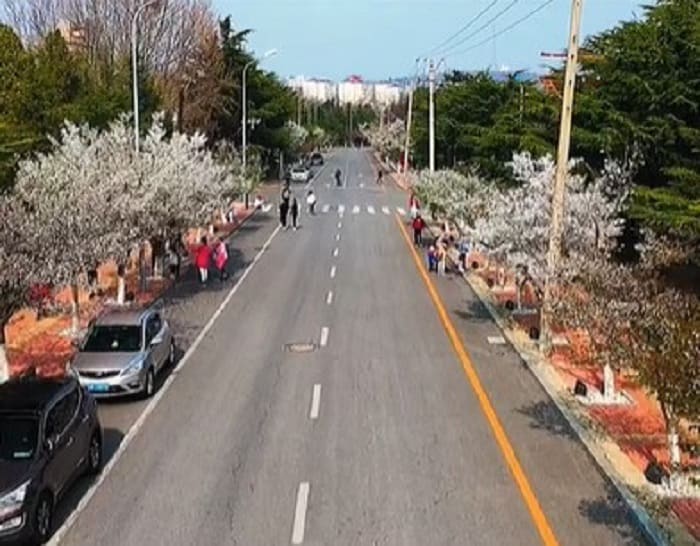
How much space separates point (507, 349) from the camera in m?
23.8

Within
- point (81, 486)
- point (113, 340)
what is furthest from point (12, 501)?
point (113, 340)

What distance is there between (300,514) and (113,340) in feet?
26.6

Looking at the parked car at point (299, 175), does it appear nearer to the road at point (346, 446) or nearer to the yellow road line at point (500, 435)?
the yellow road line at point (500, 435)

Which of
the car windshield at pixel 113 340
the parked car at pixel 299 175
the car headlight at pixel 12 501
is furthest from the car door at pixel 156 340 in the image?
the parked car at pixel 299 175

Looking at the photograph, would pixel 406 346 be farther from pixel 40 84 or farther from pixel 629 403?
pixel 40 84

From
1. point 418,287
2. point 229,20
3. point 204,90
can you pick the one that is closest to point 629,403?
point 418,287

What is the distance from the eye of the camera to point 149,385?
19.6 m

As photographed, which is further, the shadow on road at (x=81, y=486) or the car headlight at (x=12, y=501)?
the shadow on road at (x=81, y=486)

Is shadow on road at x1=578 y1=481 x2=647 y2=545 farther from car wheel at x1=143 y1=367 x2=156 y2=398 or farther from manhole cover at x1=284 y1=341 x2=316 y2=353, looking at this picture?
manhole cover at x1=284 y1=341 x2=316 y2=353

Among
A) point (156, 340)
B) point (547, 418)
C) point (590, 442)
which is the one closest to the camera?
point (590, 442)

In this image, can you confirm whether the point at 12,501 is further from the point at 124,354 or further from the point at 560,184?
the point at 560,184

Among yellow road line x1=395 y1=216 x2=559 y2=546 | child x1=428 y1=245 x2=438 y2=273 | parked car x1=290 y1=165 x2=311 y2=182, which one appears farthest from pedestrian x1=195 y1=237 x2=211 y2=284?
parked car x1=290 y1=165 x2=311 y2=182

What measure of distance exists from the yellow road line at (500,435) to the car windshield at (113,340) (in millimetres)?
6836

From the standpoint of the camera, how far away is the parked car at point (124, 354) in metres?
18.8
